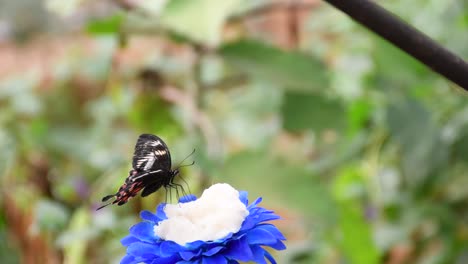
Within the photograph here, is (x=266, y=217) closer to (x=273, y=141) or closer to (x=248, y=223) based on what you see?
(x=248, y=223)

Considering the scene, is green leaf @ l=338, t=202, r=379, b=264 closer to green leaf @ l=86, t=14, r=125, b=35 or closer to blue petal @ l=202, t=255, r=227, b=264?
green leaf @ l=86, t=14, r=125, b=35

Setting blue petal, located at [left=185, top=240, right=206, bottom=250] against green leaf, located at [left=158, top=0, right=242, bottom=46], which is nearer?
blue petal, located at [left=185, top=240, right=206, bottom=250]

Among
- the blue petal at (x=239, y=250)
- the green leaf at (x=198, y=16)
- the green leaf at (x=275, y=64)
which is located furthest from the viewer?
the green leaf at (x=275, y=64)

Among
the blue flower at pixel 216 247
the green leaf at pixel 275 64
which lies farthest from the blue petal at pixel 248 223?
the green leaf at pixel 275 64

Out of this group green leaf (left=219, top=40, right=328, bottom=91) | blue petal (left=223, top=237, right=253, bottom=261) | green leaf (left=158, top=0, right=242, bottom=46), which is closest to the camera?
blue petal (left=223, top=237, right=253, bottom=261)

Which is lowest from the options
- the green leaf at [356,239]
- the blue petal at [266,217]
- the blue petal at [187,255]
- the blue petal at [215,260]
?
the blue petal at [215,260]

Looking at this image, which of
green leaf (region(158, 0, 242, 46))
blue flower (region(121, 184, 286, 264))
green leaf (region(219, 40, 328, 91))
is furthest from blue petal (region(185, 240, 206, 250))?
green leaf (region(219, 40, 328, 91))

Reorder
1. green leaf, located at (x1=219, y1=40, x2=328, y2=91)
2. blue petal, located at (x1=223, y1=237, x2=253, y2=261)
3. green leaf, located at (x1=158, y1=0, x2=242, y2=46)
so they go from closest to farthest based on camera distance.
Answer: blue petal, located at (x1=223, y1=237, x2=253, y2=261) < green leaf, located at (x1=158, y1=0, x2=242, y2=46) < green leaf, located at (x1=219, y1=40, x2=328, y2=91)

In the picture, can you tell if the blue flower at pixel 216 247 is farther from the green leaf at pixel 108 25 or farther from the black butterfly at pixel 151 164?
the green leaf at pixel 108 25
